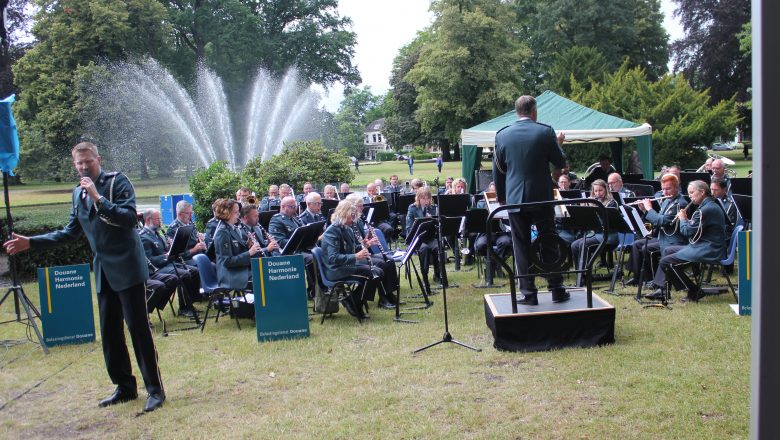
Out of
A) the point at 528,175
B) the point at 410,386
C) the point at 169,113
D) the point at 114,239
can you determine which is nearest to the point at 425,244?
the point at 528,175

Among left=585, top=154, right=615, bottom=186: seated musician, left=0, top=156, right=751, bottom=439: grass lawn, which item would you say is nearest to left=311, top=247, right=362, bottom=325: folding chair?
left=0, top=156, right=751, bottom=439: grass lawn

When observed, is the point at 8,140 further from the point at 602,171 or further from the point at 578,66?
the point at 578,66

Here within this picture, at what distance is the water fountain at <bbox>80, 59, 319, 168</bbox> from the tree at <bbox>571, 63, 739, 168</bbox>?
16851 millimetres

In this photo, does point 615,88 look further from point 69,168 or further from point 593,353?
point 69,168

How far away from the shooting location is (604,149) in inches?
1414

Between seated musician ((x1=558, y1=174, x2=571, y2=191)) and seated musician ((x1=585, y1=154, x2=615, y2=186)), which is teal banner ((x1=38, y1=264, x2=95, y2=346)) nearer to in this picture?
seated musician ((x1=558, y1=174, x2=571, y2=191))

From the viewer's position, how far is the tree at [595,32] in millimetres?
45688

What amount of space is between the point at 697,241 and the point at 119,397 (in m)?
6.67

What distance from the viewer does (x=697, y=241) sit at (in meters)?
7.80

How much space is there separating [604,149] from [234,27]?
2672cm

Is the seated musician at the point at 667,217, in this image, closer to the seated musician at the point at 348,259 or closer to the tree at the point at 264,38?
the seated musician at the point at 348,259

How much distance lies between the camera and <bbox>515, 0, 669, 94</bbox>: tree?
150 ft

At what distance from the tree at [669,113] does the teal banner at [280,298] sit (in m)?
27.7

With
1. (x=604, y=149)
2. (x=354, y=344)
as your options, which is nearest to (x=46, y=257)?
(x=354, y=344)
